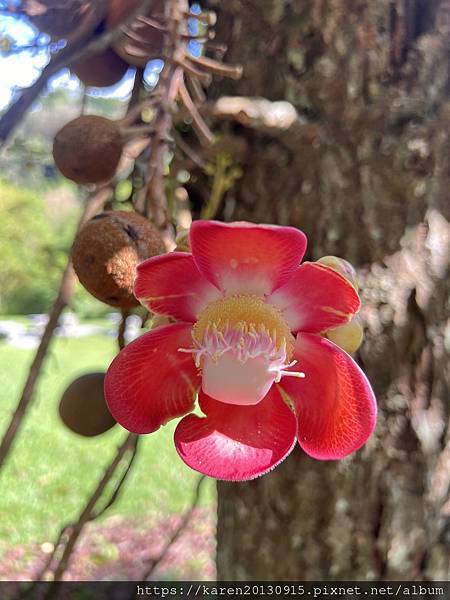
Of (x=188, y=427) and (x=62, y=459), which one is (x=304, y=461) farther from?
(x=62, y=459)

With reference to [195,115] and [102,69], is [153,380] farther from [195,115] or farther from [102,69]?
[102,69]

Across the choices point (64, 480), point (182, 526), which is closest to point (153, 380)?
point (182, 526)

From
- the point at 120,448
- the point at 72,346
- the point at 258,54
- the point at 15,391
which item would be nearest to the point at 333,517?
the point at 120,448

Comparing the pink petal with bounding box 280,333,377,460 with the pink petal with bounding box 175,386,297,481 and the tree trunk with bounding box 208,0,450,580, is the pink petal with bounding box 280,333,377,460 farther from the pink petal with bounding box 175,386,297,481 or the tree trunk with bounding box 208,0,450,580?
the tree trunk with bounding box 208,0,450,580

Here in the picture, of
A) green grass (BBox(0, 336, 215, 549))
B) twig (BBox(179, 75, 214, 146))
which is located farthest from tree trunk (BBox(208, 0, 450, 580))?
green grass (BBox(0, 336, 215, 549))

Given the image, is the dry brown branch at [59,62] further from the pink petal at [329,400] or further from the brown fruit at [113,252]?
the pink petal at [329,400]

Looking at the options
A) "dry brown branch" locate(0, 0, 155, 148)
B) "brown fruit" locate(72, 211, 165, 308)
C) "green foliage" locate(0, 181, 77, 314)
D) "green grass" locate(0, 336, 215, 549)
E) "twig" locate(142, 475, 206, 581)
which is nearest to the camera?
"dry brown branch" locate(0, 0, 155, 148)

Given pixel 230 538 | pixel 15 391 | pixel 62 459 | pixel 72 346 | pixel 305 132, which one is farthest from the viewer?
pixel 72 346
